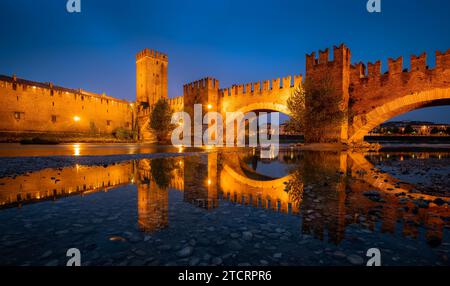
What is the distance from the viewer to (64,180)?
180 inches

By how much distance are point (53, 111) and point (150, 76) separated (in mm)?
24510

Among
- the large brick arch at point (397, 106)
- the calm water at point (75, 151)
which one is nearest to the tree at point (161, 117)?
the calm water at point (75, 151)

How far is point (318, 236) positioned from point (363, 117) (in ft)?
59.2

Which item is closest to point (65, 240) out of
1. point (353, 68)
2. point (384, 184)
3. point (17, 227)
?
point (17, 227)

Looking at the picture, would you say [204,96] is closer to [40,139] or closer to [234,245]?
[40,139]

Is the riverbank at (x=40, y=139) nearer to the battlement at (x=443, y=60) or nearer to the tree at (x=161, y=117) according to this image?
the tree at (x=161, y=117)

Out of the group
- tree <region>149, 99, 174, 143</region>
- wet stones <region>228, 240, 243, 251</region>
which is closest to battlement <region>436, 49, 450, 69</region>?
wet stones <region>228, 240, 243, 251</region>

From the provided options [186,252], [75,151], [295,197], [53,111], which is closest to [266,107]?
[75,151]

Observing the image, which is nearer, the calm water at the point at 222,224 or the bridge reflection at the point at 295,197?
the calm water at the point at 222,224

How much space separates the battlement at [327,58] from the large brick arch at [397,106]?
461cm

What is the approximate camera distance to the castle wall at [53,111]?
3244cm

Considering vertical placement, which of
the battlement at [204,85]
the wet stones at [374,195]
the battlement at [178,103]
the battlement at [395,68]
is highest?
the battlement at [204,85]

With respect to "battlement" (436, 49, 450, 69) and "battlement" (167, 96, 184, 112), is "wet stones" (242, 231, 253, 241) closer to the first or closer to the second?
"battlement" (436, 49, 450, 69)
